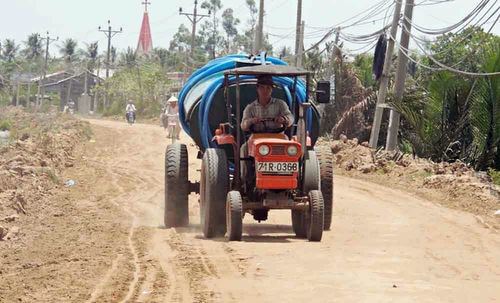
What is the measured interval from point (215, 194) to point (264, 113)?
120 centimetres

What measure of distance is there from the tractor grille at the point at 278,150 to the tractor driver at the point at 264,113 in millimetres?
679

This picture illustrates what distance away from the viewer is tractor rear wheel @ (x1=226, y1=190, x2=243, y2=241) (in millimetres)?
10969

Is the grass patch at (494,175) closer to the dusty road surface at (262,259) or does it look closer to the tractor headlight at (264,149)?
the dusty road surface at (262,259)

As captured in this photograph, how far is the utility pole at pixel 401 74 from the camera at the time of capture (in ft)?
84.0

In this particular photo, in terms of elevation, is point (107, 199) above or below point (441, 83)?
below

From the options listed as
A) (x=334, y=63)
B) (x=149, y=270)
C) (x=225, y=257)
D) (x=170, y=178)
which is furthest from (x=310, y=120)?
(x=334, y=63)

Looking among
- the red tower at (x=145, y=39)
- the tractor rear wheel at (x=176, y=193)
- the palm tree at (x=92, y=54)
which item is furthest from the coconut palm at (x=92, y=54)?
the tractor rear wheel at (x=176, y=193)

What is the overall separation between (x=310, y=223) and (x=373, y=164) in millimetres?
11754

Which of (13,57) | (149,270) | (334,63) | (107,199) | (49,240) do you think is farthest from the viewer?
(13,57)

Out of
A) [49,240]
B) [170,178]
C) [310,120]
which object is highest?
[310,120]

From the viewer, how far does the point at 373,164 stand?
896 inches

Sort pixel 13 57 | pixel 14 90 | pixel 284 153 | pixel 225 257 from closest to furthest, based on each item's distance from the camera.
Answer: pixel 225 257 → pixel 284 153 → pixel 14 90 → pixel 13 57

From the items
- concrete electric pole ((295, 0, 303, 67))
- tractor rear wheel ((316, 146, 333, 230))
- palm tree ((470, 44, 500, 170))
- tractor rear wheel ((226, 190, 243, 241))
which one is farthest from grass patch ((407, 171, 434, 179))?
concrete electric pole ((295, 0, 303, 67))

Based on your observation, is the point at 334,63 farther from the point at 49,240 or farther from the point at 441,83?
the point at 49,240
